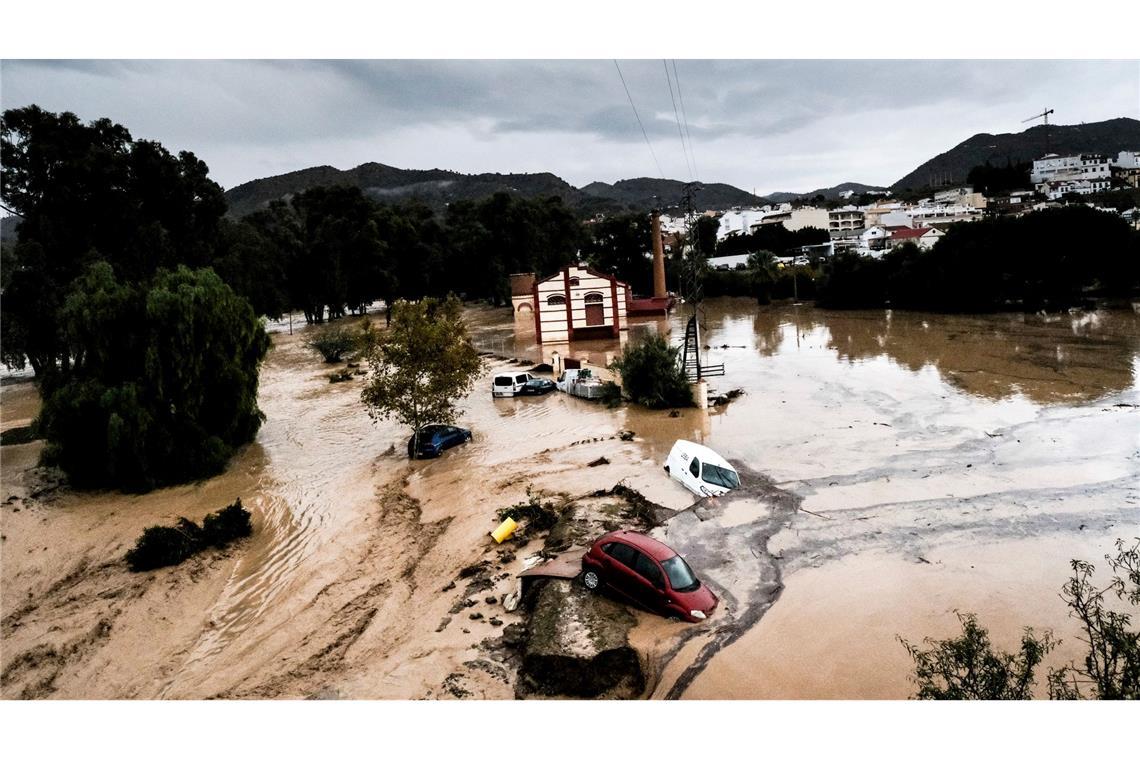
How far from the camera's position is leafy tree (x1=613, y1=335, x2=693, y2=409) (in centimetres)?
2489

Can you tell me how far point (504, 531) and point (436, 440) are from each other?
8.12 metres

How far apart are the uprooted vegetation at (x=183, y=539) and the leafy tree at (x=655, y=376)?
14.6m

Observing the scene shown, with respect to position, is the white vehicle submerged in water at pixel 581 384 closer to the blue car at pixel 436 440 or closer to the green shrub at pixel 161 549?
the blue car at pixel 436 440

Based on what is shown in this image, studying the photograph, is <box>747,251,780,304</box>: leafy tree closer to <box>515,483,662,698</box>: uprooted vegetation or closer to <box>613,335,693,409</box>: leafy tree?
<box>613,335,693,409</box>: leafy tree

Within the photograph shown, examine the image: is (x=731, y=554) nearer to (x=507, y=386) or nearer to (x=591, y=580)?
(x=591, y=580)

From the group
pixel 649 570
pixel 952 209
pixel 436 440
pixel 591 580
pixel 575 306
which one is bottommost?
pixel 591 580

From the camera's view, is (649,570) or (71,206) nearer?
(649,570)

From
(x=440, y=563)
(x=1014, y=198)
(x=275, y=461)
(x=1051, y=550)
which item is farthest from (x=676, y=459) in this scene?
(x=1014, y=198)

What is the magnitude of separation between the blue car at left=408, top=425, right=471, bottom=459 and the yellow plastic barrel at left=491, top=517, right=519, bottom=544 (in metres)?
7.41

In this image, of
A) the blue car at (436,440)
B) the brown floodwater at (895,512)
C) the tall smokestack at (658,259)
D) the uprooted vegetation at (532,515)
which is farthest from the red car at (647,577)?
the tall smokestack at (658,259)

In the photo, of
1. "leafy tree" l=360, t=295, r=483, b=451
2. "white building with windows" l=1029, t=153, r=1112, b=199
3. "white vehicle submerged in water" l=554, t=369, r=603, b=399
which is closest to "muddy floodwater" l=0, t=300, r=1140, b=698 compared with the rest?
"white vehicle submerged in water" l=554, t=369, r=603, b=399

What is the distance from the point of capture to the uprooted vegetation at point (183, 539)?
1384 centimetres

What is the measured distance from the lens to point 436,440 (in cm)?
2077

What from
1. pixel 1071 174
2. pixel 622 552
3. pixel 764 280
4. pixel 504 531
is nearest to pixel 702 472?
pixel 504 531
